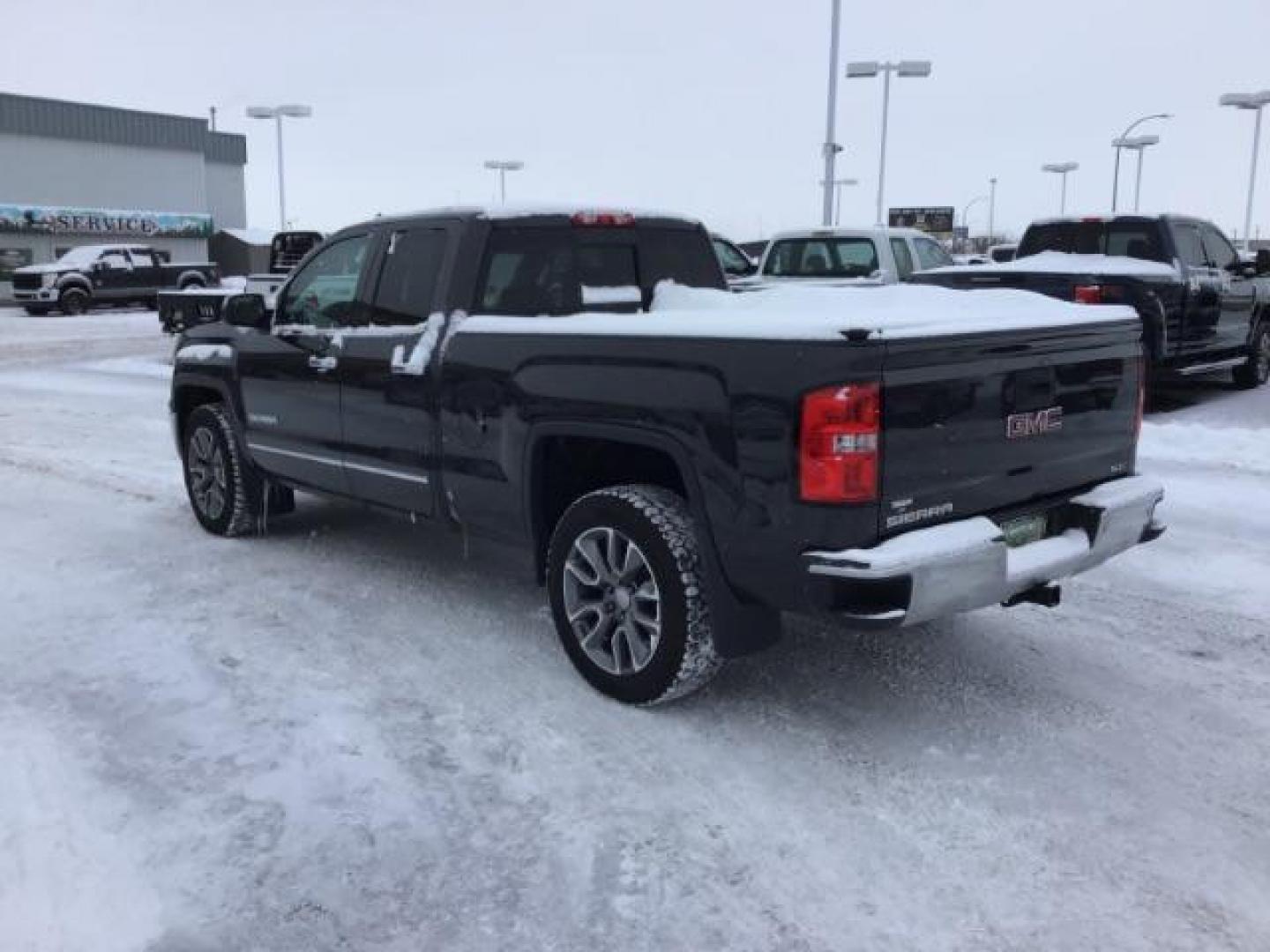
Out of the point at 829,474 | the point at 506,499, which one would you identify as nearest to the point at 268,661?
the point at 506,499

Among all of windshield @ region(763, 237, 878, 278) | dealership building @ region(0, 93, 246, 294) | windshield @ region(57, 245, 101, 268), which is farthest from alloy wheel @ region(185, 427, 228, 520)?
dealership building @ region(0, 93, 246, 294)

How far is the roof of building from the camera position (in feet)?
145

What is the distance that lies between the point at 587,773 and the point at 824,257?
35.7 feet

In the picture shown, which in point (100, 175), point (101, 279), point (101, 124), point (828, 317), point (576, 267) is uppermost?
point (101, 124)

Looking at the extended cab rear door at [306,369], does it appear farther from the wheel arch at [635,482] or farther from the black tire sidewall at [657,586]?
the black tire sidewall at [657,586]

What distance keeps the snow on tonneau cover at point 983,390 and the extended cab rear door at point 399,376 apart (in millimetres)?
1327

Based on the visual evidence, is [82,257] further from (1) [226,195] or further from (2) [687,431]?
(2) [687,431]

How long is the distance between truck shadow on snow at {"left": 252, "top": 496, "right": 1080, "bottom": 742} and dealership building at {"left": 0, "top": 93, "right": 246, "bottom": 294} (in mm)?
42526

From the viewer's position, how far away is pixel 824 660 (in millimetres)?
4816

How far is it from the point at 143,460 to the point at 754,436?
7.46 m

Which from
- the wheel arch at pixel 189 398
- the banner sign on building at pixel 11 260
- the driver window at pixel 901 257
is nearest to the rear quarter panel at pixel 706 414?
the wheel arch at pixel 189 398

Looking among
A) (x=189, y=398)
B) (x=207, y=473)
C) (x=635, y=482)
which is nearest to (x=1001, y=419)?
(x=635, y=482)

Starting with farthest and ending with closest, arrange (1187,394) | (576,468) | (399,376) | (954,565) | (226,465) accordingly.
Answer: (1187,394) → (226,465) → (399,376) → (576,468) → (954,565)

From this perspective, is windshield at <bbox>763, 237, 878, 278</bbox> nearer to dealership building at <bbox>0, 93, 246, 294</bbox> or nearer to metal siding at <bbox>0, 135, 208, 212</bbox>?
dealership building at <bbox>0, 93, 246, 294</bbox>
